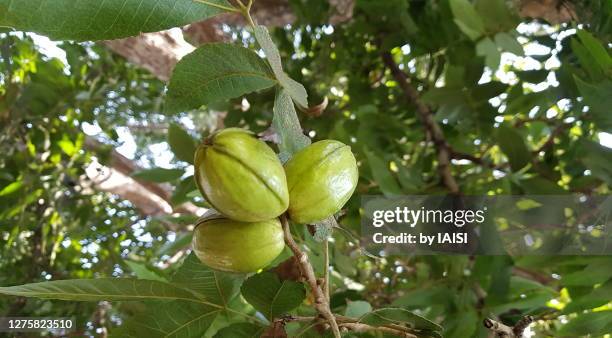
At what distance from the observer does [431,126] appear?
231 cm

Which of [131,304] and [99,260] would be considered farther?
[99,260]

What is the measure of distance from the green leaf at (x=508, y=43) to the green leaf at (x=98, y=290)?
141cm

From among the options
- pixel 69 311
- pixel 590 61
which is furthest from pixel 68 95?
pixel 590 61

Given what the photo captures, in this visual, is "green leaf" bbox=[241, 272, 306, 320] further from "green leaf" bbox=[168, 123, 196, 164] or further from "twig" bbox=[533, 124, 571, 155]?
"twig" bbox=[533, 124, 571, 155]

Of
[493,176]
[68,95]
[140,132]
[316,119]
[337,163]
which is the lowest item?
[337,163]

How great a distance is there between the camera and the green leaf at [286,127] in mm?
896

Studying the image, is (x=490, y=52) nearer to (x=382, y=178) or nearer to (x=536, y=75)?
(x=536, y=75)

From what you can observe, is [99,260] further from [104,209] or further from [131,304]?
[131,304]

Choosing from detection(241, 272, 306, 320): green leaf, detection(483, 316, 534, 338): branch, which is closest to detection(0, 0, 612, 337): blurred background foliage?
detection(241, 272, 306, 320): green leaf

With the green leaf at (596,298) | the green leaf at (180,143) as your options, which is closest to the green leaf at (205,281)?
the green leaf at (180,143)

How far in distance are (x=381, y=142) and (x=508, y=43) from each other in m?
0.70

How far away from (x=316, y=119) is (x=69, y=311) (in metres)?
1.31

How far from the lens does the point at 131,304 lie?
6.05ft

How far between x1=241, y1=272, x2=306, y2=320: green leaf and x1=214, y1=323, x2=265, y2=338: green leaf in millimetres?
36
